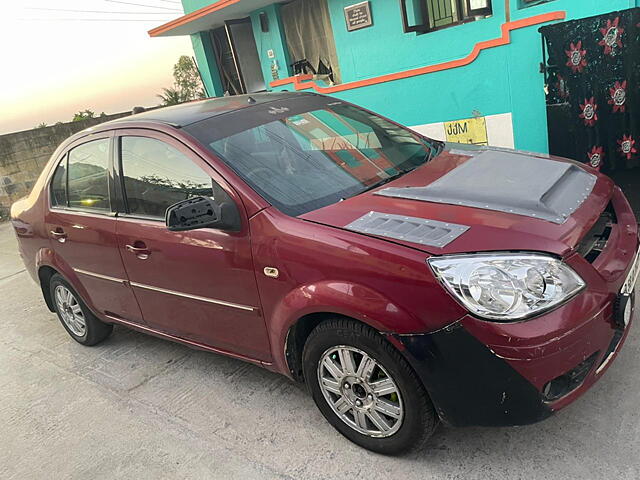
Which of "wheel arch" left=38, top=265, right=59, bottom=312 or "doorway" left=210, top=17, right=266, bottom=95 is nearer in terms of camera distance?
"wheel arch" left=38, top=265, right=59, bottom=312

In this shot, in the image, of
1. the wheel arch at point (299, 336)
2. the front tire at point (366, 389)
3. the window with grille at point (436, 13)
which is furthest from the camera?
the window with grille at point (436, 13)

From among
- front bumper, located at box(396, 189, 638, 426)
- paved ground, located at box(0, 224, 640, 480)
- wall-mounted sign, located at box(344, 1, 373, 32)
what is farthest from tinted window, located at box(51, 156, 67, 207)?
wall-mounted sign, located at box(344, 1, 373, 32)

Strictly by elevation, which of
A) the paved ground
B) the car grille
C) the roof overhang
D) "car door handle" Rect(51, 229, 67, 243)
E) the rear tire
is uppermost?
the roof overhang

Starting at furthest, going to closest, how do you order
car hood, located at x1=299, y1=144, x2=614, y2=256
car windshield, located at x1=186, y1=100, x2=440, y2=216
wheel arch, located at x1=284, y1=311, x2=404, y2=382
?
car windshield, located at x1=186, y1=100, x2=440, y2=216
wheel arch, located at x1=284, y1=311, x2=404, y2=382
car hood, located at x1=299, y1=144, x2=614, y2=256

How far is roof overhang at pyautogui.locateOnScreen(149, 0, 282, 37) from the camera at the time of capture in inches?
365

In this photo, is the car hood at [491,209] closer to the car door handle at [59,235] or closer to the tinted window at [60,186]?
the car door handle at [59,235]

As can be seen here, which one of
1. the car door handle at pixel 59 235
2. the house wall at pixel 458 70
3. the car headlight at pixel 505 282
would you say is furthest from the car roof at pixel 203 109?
the house wall at pixel 458 70

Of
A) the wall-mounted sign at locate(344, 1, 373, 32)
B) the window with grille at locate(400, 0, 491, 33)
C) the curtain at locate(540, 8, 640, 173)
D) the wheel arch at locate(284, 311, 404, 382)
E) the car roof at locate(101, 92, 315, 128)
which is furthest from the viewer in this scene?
the wall-mounted sign at locate(344, 1, 373, 32)

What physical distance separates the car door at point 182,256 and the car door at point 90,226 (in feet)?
0.51

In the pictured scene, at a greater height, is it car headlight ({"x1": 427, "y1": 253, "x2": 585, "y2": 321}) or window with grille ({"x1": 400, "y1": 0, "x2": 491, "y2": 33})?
window with grille ({"x1": 400, "y1": 0, "x2": 491, "y2": 33})

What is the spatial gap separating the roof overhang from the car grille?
7807 mm

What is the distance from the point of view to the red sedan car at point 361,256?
212 centimetres

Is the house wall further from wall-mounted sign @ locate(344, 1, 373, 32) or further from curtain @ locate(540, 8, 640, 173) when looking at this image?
curtain @ locate(540, 8, 640, 173)

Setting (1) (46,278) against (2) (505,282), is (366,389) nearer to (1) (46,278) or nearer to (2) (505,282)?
(2) (505,282)
